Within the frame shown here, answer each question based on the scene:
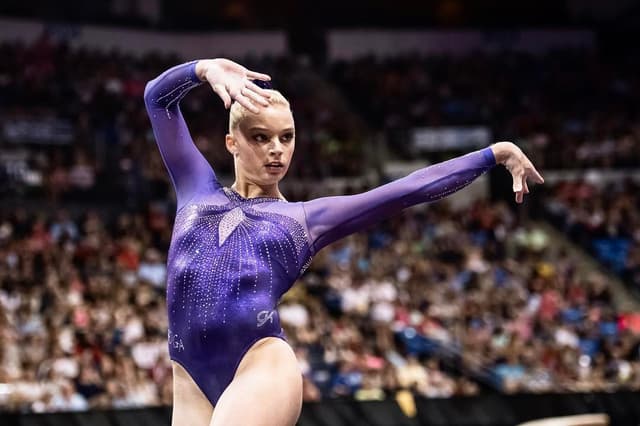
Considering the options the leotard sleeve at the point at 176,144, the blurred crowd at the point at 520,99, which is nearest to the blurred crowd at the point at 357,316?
the blurred crowd at the point at 520,99

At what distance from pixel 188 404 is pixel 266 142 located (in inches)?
33.7

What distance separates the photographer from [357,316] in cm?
1256

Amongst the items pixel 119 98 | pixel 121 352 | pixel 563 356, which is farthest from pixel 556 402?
pixel 119 98

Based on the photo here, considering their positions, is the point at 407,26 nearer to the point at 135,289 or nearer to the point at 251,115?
the point at 135,289

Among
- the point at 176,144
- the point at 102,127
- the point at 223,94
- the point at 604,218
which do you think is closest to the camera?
the point at 223,94

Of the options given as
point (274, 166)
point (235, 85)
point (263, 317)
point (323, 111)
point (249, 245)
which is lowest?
point (263, 317)

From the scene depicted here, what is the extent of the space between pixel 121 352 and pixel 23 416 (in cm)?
247

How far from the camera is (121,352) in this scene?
10.1 m

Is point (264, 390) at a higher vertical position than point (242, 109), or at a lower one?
lower

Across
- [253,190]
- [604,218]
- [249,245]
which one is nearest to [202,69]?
[253,190]

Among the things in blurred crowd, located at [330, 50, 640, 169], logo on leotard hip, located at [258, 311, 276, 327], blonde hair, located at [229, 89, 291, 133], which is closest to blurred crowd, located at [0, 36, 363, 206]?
blurred crowd, located at [330, 50, 640, 169]

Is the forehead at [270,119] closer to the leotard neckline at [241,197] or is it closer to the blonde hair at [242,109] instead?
the blonde hair at [242,109]

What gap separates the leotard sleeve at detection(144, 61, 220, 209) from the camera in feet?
11.2

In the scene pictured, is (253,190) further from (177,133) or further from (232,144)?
(177,133)
